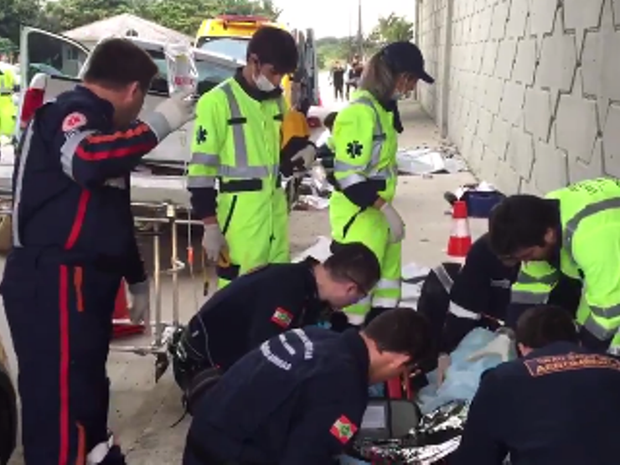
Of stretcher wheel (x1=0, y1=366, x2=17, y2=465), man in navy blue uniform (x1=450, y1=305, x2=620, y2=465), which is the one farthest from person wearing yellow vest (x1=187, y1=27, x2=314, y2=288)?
man in navy blue uniform (x1=450, y1=305, x2=620, y2=465)

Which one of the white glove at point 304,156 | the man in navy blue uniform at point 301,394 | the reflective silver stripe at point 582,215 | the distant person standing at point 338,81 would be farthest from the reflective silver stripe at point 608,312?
the distant person standing at point 338,81

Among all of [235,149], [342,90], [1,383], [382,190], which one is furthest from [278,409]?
[342,90]

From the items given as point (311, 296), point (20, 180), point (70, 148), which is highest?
point (70, 148)

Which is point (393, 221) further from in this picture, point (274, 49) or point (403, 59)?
point (274, 49)

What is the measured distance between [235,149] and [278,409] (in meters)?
1.69

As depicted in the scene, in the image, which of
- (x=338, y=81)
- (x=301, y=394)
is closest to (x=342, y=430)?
(x=301, y=394)

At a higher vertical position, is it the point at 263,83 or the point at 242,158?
the point at 263,83

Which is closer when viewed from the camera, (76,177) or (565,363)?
(565,363)

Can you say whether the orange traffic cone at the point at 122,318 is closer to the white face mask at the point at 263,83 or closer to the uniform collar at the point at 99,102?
the white face mask at the point at 263,83

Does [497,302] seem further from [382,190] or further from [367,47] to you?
[367,47]

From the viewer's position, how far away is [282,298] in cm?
306

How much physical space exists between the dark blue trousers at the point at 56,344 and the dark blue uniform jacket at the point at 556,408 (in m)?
1.46

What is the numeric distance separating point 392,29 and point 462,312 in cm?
3696

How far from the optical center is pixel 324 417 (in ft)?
7.29
